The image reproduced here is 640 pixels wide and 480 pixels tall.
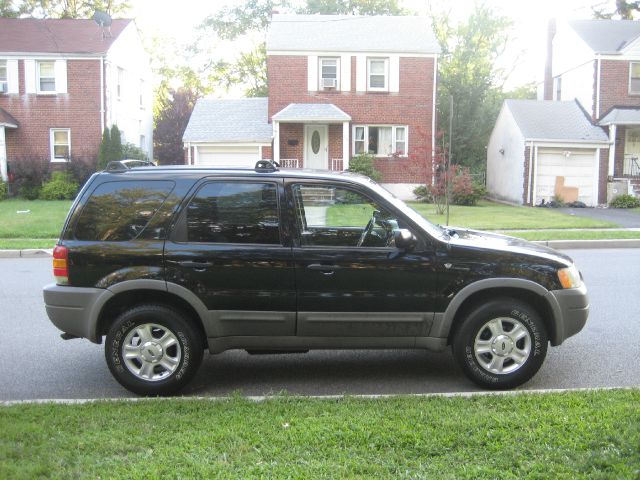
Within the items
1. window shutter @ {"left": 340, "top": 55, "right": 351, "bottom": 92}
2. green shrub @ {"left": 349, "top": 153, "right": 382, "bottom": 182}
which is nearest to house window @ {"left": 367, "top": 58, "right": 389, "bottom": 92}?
window shutter @ {"left": 340, "top": 55, "right": 351, "bottom": 92}

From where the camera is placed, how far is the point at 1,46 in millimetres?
30172

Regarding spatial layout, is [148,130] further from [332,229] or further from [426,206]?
[332,229]

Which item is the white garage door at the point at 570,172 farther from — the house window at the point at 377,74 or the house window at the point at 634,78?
the house window at the point at 377,74

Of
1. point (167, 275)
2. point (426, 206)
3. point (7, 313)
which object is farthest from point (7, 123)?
point (167, 275)

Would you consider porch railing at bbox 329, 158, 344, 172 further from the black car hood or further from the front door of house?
the black car hood

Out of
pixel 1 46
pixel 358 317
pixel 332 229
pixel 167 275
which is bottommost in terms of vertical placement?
pixel 358 317

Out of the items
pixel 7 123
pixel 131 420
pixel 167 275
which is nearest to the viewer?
pixel 131 420

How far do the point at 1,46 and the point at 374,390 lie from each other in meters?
30.6

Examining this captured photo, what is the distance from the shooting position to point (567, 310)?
541 centimetres

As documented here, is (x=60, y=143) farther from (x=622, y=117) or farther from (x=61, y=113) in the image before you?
(x=622, y=117)

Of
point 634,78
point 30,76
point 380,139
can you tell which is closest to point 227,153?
point 380,139

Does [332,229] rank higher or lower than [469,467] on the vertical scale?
higher

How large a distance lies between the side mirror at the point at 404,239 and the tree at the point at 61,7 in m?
45.8

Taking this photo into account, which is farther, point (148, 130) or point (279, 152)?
point (148, 130)
